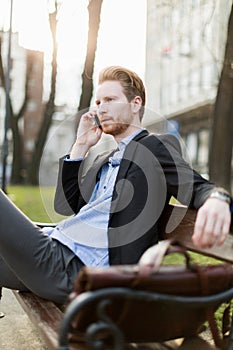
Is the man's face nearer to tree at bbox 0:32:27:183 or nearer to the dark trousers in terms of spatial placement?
the dark trousers

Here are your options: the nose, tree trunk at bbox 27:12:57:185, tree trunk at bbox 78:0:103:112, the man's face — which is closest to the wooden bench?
the man's face

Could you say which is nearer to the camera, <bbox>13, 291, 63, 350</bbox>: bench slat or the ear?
<bbox>13, 291, 63, 350</bbox>: bench slat

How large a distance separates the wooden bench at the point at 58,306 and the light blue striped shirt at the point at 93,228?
0.29m

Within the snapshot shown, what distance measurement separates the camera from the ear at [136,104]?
2.98 meters

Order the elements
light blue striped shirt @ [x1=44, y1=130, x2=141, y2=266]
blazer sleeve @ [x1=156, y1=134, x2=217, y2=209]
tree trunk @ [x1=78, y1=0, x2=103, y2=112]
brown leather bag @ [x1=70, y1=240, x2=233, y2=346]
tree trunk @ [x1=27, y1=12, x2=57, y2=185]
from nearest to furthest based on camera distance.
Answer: brown leather bag @ [x1=70, y1=240, x2=233, y2=346], blazer sleeve @ [x1=156, y1=134, x2=217, y2=209], light blue striped shirt @ [x1=44, y1=130, x2=141, y2=266], tree trunk @ [x1=78, y1=0, x2=103, y2=112], tree trunk @ [x1=27, y1=12, x2=57, y2=185]

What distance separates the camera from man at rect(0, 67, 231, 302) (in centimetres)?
247

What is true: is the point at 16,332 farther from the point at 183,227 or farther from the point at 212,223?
the point at 212,223

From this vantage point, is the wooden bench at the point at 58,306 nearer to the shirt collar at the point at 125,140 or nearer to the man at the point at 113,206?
the man at the point at 113,206

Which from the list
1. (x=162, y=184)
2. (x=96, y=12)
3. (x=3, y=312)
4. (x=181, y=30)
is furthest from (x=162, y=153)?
(x=181, y=30)

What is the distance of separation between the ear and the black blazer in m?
0.19

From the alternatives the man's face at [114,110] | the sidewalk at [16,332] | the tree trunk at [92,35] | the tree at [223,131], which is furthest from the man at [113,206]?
the tree at [223,131]

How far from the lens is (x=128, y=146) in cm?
283

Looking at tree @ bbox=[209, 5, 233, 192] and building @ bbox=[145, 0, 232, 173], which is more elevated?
tree @ bbox=[209, 5, 233, 192]

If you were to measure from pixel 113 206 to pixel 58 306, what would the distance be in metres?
0.55
